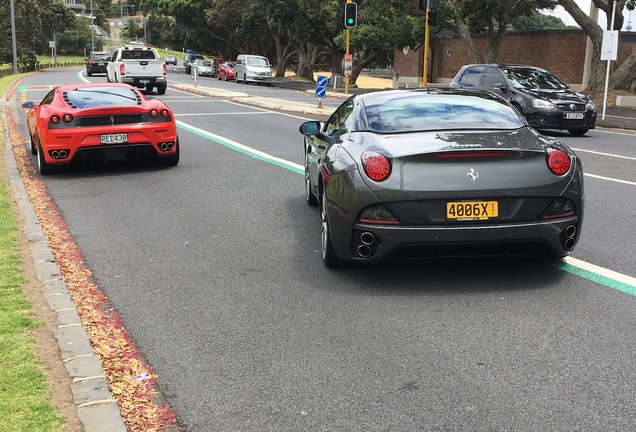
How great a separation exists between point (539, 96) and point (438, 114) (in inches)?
487

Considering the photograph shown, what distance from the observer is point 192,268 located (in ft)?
20.1

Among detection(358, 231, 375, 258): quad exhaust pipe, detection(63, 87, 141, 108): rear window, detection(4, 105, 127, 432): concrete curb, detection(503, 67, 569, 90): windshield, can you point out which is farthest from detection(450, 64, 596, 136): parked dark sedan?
detection(4, 105, 127, 432): concrete curb

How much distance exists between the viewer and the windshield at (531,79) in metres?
18.2

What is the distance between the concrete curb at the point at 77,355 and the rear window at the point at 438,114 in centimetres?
282

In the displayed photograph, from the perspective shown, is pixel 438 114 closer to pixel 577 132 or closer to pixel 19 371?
pixel 19 371

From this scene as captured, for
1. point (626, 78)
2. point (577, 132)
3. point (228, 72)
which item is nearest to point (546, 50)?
point (626, 78)

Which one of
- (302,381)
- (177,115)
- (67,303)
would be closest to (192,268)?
(67,303)

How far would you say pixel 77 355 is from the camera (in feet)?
13.7

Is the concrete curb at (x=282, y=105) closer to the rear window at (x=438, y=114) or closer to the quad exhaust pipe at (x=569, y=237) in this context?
the rear window at (x=438, y=114)

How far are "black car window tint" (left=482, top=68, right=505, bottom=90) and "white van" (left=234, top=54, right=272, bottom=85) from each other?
30.0 metres

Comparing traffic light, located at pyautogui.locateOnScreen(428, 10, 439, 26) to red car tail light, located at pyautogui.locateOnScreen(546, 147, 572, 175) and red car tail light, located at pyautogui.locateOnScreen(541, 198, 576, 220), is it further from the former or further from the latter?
red car tail light, located at pyautogui.locateOnScreen(541, 198, 576, 220)

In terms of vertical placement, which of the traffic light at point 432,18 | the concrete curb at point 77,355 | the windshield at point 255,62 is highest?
the traffic light at point 432,18

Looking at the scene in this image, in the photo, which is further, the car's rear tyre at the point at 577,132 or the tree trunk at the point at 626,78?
the tree trunk at the point at 626,78

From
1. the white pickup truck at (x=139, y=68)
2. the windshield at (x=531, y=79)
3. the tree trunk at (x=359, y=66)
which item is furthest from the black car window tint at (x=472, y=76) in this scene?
the tree trunk at (x=359, y=66)
